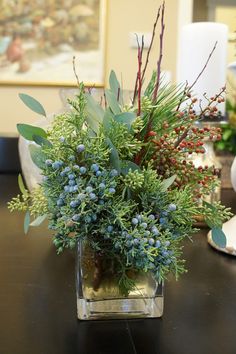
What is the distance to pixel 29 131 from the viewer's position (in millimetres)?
457

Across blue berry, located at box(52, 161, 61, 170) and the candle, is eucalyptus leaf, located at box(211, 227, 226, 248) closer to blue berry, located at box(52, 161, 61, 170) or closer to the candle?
blue berry, located at box(52, 161, 61, 170)

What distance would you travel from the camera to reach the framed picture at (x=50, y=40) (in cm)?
224

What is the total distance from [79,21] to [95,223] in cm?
202

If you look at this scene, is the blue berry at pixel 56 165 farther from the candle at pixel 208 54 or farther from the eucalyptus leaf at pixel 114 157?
the candle at pixel 208 54

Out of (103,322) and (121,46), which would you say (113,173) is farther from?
(121,46)

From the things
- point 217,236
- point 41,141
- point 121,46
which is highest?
point 121,46

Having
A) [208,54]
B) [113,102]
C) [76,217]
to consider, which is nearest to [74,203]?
[76,217]

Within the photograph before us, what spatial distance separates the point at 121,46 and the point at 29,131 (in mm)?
1946

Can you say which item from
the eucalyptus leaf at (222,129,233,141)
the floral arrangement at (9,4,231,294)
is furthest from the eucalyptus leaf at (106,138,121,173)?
the eucalyptus leaf at (222,129,233,141)

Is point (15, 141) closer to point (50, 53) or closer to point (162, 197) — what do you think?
point (50, 53)

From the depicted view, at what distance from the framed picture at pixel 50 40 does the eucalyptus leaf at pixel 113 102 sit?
183 cm

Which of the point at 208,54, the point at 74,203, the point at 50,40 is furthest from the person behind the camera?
the point at 50,40

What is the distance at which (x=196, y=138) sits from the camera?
488 millimetres

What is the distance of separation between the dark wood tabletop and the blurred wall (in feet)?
5.48
